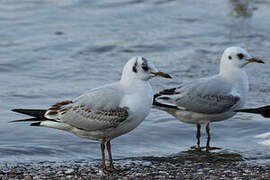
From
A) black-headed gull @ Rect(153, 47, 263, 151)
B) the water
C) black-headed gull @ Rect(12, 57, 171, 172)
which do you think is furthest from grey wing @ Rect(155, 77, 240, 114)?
black-headed gull @ Rect(12, 57, 171, 172)

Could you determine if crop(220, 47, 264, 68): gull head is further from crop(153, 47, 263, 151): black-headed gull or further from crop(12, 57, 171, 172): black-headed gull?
crop(12, 57, 171, 172): black-headed gull

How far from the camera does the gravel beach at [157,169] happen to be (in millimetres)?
6391

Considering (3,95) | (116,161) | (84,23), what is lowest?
(116,161)

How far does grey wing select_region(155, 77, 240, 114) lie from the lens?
8.10 meters

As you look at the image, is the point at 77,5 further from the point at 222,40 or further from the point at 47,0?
the point at 222,40

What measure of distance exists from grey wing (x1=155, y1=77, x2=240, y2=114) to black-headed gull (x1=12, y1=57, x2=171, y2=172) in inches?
59.9

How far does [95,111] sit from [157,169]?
92 centimetres

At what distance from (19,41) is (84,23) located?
7.73ft

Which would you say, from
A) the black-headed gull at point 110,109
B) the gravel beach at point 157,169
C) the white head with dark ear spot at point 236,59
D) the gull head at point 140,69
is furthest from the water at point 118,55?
the gull head at point 140,69

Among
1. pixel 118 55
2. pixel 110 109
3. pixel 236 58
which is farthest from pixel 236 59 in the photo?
pixel 118 55

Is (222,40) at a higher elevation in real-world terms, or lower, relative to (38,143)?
higher

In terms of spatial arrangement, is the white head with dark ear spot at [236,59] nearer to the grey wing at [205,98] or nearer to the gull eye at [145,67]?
the grey wing at [205,98]

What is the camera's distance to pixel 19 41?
1391 cm

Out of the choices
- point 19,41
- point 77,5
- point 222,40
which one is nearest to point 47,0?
point 77,5
